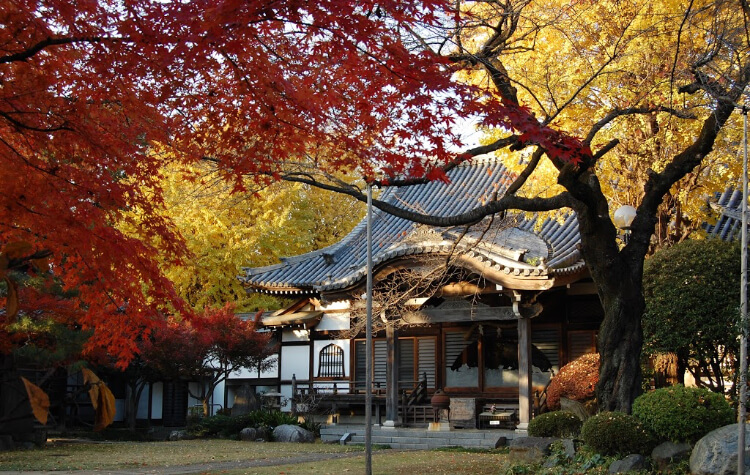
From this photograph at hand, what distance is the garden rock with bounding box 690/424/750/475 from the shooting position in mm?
9234

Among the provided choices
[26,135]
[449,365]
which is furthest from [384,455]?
[26,135]

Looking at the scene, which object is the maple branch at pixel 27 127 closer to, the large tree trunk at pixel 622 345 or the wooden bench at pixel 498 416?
the large tree trunk at pixel 622 345

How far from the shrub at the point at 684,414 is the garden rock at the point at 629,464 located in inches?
20.0

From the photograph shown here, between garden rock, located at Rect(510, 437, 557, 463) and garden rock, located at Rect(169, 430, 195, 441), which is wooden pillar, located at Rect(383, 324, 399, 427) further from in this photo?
garden rock, located at Rect(510, 437, 557, 463)

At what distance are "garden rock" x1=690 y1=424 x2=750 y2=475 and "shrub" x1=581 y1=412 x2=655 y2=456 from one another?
753mm

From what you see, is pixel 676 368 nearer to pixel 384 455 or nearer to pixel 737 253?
pixel 737 253

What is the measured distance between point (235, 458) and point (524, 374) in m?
7.01

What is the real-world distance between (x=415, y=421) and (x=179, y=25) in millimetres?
16248

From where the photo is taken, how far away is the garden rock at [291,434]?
19953 mm

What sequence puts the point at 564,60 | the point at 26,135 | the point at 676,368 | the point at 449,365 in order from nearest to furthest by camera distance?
the point at 26,135 < the point at 564,60 < the point at 676,368 < the point at 449,365

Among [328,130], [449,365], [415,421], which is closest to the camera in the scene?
[328,130]

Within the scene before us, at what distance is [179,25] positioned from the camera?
5.85 metres

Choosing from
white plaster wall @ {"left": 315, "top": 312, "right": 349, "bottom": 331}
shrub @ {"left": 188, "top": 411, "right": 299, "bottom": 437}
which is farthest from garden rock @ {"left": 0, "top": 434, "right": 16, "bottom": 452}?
white plaster wall @ {"left": 315, "top": 312, "right": 349, "bottom": 331}

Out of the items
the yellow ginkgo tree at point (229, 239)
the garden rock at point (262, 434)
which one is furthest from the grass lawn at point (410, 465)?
the yellow ginkgo tree at point (229, 239)
